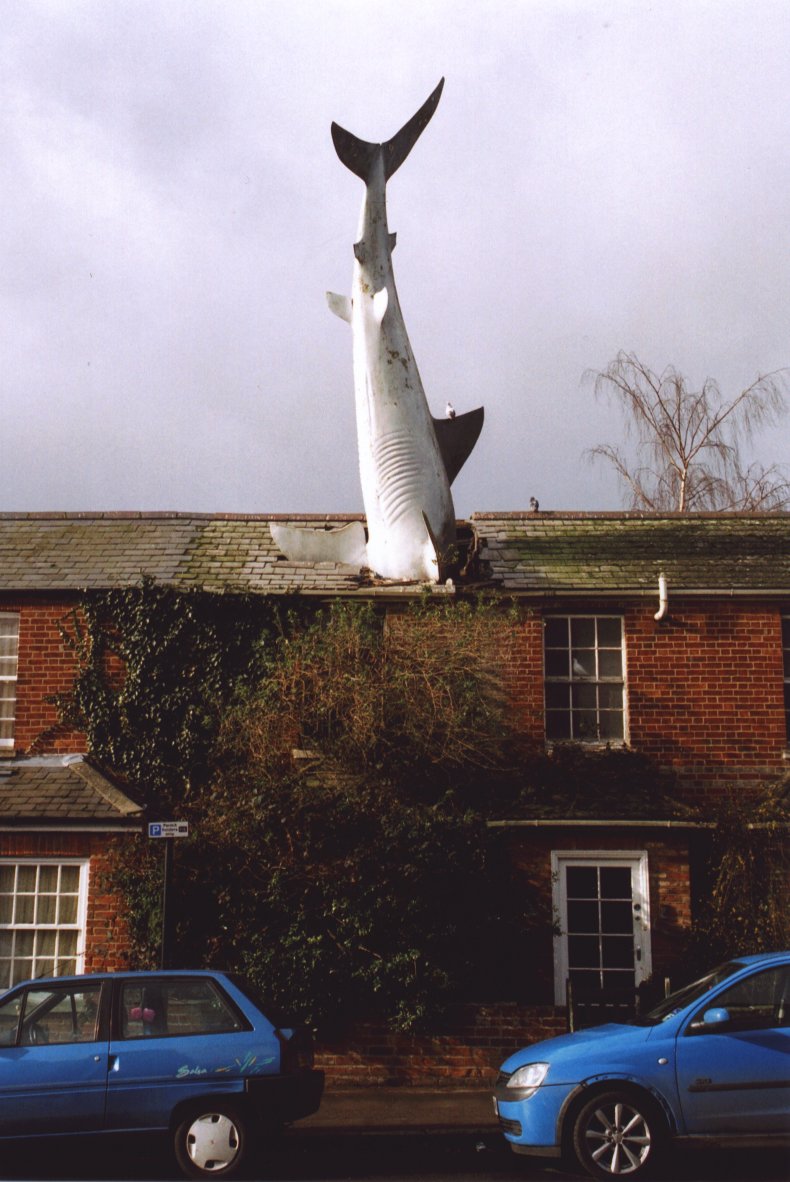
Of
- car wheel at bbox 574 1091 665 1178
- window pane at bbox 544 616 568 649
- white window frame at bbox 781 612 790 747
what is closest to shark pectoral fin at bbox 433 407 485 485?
window pane at bbox 544 616 568 649

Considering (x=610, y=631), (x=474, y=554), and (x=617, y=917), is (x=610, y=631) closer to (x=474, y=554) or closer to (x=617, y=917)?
(x=474, y=554)

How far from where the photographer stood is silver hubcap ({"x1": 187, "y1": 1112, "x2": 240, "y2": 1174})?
853 centimetres

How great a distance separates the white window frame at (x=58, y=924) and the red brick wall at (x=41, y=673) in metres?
2.00

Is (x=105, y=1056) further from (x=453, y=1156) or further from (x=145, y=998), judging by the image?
(x=453, y=1156)

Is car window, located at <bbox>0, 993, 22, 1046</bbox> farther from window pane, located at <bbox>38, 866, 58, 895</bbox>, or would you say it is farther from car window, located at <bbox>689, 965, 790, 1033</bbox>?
window pane, located at <bbox>38, 866, 58, 895</bbox>

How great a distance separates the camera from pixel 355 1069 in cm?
1235

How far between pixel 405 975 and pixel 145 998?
4128 millimetres

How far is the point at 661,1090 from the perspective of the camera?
8.32 metres

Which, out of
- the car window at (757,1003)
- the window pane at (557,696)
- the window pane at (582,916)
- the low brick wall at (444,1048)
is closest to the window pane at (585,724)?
the window pane at (557,696)

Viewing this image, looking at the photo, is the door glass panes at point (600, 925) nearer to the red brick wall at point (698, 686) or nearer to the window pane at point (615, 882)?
the window pane at point (615, 882)

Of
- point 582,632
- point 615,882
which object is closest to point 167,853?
point 615,882

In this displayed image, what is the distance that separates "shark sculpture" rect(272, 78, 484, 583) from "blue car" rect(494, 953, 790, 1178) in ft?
30.3

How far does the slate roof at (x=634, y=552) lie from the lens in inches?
637

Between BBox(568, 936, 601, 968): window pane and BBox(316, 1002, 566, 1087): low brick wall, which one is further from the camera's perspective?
BBox(568, 936, 601, 968): window pane
